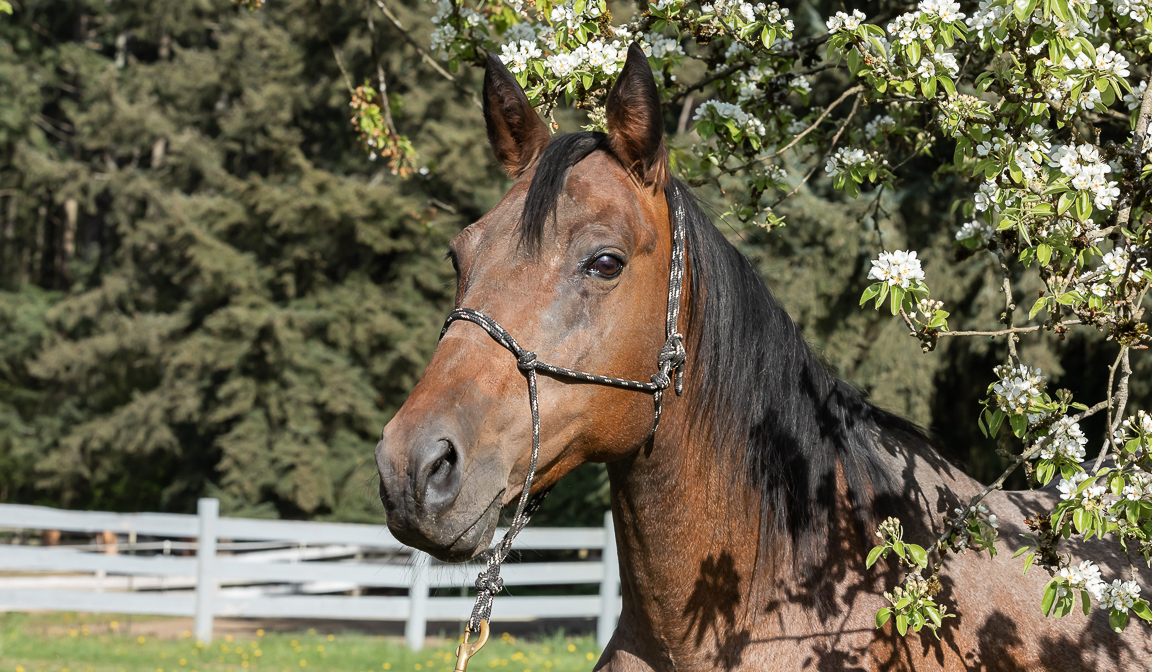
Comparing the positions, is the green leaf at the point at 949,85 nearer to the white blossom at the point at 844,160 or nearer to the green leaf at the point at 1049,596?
the white blossom at the point at 844,160

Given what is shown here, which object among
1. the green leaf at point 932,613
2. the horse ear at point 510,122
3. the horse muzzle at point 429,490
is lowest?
the green leaf at point 932,613

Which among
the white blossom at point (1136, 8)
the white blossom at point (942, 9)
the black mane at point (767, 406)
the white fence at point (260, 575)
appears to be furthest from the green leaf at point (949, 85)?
the white fence at point (260, 575)

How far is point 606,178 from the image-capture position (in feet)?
7.23

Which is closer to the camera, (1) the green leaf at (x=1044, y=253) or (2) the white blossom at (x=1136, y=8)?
(1) the green leaf at (x=1044, y=253)

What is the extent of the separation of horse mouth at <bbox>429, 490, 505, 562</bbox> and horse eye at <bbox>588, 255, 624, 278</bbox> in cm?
55

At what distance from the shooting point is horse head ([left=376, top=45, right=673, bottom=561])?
1782 millimetres

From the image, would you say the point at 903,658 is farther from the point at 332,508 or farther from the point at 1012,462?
the point at 332,508

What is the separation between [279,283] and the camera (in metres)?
16.7

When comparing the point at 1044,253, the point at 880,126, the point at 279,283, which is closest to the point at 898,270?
the point at 1044,253

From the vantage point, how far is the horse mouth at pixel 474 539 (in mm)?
1822

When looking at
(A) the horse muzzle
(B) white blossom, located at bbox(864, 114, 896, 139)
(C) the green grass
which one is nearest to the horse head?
(A) the horse muzzle

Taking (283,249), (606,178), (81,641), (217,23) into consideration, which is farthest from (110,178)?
(606,178)

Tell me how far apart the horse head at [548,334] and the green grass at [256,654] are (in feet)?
20.7

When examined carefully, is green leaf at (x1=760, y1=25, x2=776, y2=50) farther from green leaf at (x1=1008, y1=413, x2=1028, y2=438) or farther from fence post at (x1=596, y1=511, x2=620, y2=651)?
fence post at (x1=596, y1=511, x2=620, y2=651)
